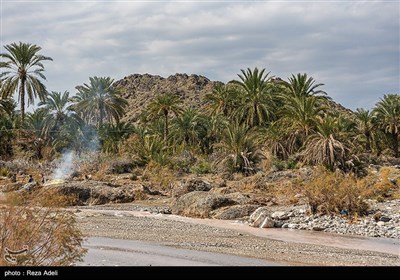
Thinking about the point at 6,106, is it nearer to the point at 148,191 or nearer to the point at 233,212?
the point at 148,191

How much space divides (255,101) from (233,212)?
2881 cm

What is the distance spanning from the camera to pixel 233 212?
28.7 m

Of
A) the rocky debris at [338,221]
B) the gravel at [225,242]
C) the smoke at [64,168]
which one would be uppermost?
the smoke at [64,168]

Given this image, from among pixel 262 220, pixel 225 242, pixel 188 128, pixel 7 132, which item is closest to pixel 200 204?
pixel 262 220

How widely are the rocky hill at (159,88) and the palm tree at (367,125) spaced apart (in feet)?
152

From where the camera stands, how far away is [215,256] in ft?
49.7

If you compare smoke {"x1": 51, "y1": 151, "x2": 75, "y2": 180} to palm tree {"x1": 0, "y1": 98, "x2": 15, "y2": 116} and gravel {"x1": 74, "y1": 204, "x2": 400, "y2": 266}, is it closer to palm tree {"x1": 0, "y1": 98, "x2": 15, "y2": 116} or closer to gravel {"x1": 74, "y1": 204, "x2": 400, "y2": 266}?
palm tree {"x1": 0, "y1": 98, "x2": 15, "y2": 116}

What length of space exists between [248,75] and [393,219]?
3334 cm

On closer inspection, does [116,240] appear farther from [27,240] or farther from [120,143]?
[120,143]

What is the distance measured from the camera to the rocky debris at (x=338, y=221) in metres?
23.2

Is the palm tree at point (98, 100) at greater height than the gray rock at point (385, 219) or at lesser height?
greater

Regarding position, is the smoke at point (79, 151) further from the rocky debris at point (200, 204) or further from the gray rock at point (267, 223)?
the gray rock at point (267, 223)

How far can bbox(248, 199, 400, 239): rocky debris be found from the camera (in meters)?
23.2

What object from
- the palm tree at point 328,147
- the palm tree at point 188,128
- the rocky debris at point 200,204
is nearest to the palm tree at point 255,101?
the palm tree at point 188,128
